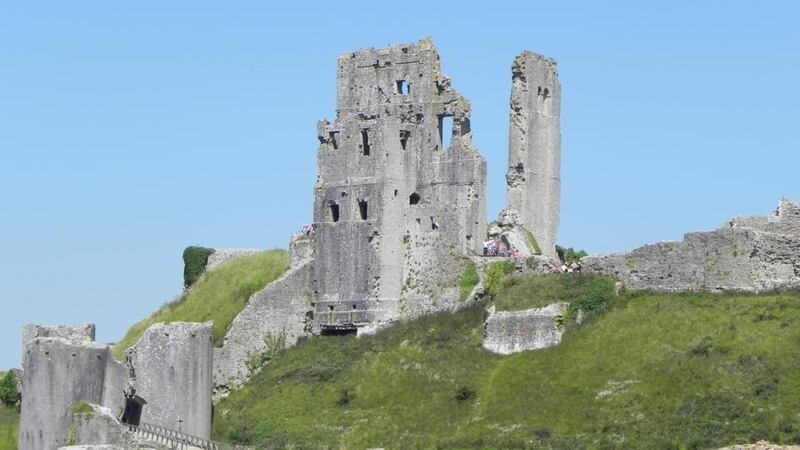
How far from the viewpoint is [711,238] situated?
56.6 m

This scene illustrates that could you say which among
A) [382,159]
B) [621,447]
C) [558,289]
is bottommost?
[621,447]

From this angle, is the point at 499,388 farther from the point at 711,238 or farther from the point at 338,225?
the point at 338,225

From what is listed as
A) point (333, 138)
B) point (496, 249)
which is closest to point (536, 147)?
point (496, 249)

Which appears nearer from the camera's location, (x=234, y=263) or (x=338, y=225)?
(x=338, y=225)

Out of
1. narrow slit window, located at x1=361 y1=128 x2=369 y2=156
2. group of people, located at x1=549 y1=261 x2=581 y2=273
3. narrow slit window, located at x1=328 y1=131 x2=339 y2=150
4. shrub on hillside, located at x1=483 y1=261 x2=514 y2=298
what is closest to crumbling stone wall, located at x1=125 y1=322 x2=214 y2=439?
shrub on hillside, located at x1=483 y1=261 x2=514 y2=298

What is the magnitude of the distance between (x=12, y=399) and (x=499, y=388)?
17.7 metres

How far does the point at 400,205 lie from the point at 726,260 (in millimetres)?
12327

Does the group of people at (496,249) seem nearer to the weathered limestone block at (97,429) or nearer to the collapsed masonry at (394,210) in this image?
the collapsed masonry at (394,210)

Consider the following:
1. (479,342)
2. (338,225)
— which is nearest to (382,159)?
(338,225)

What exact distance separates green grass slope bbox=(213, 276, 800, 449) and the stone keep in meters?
2.49

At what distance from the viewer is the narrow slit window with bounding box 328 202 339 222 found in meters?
66.0

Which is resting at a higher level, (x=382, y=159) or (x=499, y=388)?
(x=382, y=159)

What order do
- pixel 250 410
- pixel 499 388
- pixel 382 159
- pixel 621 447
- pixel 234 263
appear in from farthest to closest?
pixel 234 263 → pixel 382 159 → pixel 250 410 → pixel 499 388 → pixel 621 447

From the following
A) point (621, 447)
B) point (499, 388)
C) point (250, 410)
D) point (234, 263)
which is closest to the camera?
point (621, 447)
